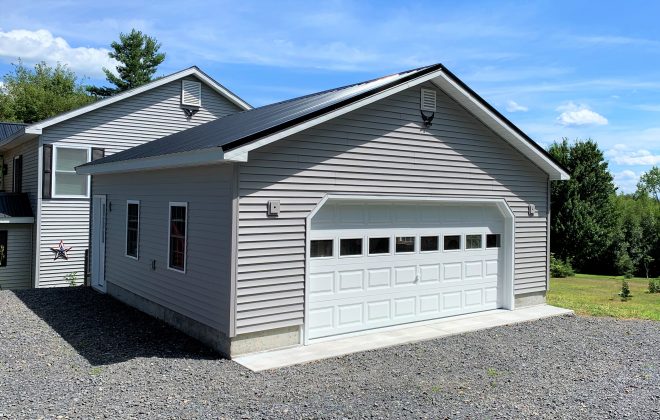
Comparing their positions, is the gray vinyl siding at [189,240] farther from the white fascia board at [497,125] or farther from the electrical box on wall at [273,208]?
the white fascia board at [497,125]

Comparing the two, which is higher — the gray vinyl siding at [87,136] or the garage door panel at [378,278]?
the gray vinyl siding at [87,136]

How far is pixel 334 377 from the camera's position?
708cm

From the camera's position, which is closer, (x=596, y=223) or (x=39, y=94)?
(x=596, y=223)

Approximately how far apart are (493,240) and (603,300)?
5686mm

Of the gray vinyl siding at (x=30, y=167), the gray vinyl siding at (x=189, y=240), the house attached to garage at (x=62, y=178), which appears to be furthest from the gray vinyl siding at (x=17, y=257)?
the gray vinyl siding at (x=189, y=240)

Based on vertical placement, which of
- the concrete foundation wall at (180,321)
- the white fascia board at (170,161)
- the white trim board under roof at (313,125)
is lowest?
the concrete foundation wall at (180,321)

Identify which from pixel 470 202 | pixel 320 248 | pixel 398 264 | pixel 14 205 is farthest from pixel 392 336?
pixel 14 205

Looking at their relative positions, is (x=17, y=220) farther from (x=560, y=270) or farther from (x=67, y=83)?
(x=67, y=83)

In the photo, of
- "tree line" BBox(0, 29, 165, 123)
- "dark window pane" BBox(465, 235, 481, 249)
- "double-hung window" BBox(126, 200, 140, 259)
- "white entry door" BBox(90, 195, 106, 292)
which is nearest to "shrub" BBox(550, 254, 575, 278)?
"dark window pane" BBox(465, 235, 481, 249)

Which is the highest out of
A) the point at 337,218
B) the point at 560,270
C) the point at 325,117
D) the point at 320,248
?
the point at 325,117

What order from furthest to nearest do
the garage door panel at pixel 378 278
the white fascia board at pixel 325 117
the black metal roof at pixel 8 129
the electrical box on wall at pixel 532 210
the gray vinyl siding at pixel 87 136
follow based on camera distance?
the black metal roof at pixel 8 129, the gray vinyl siding at pixel 87 136, the electrical box on wall at pixel 532 210, the garage door panel at pixel 378 278, the white fascia board at pixel 325 117

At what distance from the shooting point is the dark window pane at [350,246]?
9.15 metres

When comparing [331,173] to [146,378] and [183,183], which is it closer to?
[183,183]

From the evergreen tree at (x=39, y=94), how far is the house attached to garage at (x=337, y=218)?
2938 cm
